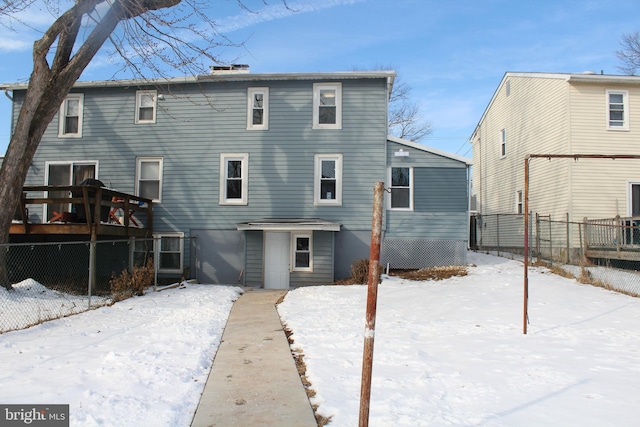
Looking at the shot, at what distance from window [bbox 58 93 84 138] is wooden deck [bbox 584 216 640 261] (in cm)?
1762

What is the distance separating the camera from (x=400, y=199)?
50.3 ft

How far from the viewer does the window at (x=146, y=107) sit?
53.0ft

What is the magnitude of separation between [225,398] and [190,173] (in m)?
12.1

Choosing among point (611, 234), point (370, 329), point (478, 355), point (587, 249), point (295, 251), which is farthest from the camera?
point (295, 251)

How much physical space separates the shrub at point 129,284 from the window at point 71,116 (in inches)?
291

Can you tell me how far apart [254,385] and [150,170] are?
12693 mm

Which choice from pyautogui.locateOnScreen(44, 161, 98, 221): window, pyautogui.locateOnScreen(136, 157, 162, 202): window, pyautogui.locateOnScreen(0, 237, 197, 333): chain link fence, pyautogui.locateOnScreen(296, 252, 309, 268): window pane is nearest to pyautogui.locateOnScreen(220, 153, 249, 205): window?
pyautogui.locateOnScreen(0, 237, 197, 333): chain link fence

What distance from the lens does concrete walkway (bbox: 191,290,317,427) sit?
13.9 ft

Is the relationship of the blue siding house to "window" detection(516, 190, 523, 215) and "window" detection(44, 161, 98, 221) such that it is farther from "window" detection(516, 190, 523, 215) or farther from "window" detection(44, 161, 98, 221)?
"window" detection(516, 190, 523, 215)

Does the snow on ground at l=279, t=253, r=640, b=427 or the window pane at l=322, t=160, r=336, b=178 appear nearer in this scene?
the snow on ground at l=279, t=253, r=640, b=427

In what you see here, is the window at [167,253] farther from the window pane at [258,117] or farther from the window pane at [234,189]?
the window pane at [258,117]

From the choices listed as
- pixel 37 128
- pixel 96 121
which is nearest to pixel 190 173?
pixel 96 121

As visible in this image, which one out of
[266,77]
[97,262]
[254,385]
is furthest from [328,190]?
[254,385]

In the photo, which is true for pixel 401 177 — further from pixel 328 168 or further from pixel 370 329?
pixel 370 329
